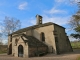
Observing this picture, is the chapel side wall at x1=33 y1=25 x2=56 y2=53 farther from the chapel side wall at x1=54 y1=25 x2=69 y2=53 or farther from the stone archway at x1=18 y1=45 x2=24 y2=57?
the stone archway at x1=18 y1=45 x2=24 y2=57

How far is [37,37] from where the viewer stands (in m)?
28.6

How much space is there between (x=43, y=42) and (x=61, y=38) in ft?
16.2

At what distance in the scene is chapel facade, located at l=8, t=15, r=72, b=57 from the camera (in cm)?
2225

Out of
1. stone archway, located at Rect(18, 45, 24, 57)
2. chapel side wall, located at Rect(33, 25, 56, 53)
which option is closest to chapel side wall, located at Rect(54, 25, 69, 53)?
chapel side wall, located at Rect(33, 25, 56, 53)

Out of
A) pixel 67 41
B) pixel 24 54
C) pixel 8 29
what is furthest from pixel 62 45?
pixel 8 29

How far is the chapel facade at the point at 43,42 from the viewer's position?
22.2m

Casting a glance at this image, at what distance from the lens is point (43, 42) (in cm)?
2698

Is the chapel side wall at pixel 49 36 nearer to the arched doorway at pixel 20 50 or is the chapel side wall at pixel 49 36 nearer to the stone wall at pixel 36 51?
the stone wall at pixel 36 51

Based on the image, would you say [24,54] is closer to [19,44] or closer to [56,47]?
[19,44]

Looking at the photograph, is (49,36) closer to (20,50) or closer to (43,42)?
(43,42)

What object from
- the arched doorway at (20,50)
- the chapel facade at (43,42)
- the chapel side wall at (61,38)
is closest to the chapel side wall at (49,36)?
the chapel facade at (43,42)

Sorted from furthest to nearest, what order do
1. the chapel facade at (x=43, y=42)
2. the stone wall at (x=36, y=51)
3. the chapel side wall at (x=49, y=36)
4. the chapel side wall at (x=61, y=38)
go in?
the chapel side wall at (x=61, y=38), the chapel side wall at (x=49, y=36), the chapel facade at (x=43, y=42), the stone wall at (x=36, y=51)

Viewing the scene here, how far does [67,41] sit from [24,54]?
13714mm

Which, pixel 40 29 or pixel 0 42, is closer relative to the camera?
pixel 40 29
